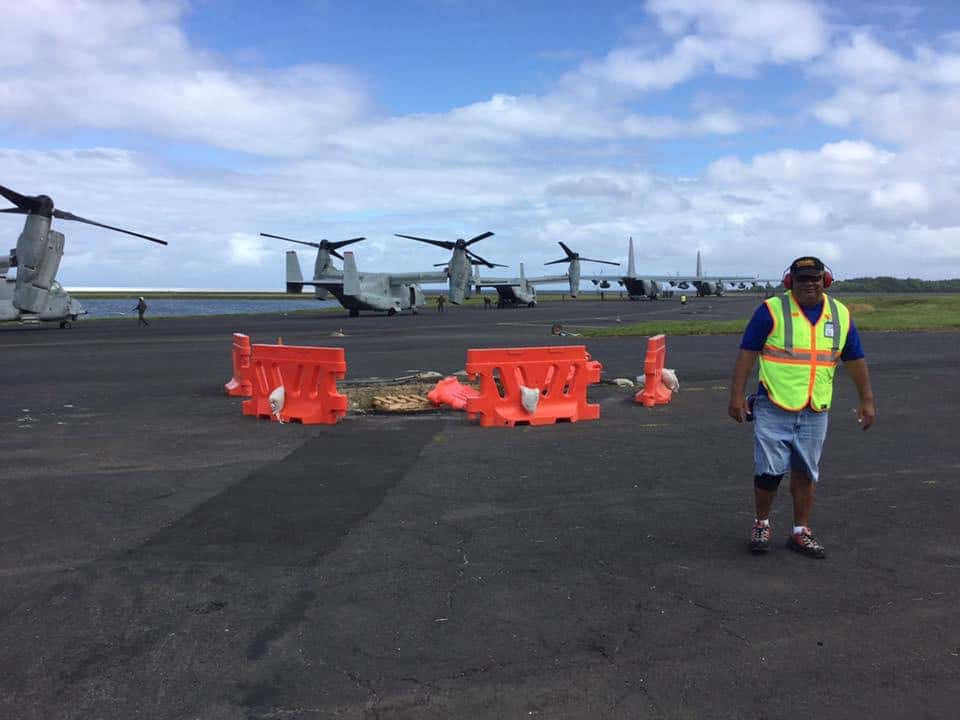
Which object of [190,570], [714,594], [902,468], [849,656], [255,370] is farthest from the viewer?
[255,370]

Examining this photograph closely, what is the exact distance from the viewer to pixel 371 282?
51031 mm

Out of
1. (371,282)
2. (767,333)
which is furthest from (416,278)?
(767,333)

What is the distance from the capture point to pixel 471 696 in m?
3.22

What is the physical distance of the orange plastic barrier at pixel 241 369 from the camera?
12680mm

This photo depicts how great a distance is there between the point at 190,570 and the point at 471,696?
94.1 inches

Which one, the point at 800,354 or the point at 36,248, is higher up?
the point at 36,248

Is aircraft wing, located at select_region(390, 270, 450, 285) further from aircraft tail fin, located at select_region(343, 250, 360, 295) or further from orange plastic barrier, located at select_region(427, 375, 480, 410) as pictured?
orange plastic barrier, located at select_region(427, 375, 480, 410)

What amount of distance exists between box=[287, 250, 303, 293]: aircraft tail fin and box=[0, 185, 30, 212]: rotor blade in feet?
79.8

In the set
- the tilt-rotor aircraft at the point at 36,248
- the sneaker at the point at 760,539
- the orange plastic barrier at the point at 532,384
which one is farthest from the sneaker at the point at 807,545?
the tilt-rotor aircraft at the point at 36,248

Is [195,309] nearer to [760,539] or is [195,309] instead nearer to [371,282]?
[371,282]

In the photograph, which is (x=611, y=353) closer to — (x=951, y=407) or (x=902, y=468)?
(x=951, y=407)

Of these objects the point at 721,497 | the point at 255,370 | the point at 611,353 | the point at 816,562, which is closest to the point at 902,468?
the point at 721,497

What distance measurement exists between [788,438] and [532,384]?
18.5 ft

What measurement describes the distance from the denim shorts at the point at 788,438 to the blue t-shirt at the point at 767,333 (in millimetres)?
202
